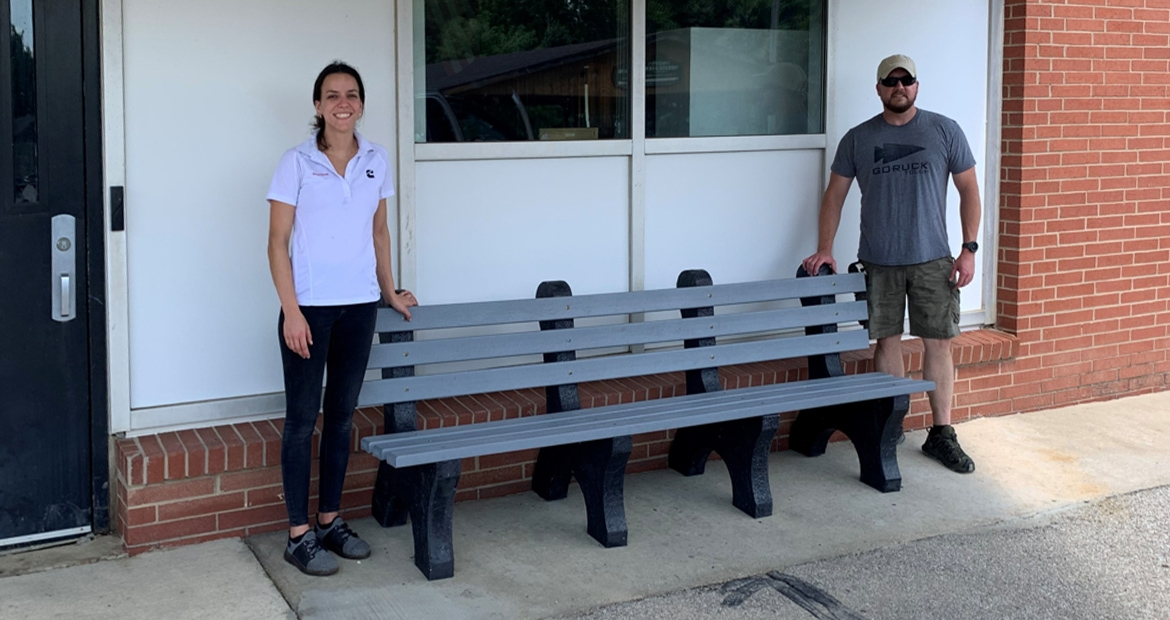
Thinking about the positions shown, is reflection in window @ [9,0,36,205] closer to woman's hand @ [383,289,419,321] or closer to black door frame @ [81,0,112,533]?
black door frame @ [81,0,112,533]

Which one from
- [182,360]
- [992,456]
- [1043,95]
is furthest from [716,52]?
[182,360]

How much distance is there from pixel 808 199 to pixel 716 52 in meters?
0.85

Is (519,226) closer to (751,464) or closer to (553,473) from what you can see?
(553,473)

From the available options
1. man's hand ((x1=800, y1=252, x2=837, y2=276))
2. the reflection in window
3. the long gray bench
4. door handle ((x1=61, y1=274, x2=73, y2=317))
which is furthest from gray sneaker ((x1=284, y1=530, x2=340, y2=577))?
man's hand ((x1=800, y1=252, x2=837, y2=276))

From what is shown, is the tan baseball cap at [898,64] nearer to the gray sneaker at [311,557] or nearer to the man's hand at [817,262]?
the man's hand at [817,262]

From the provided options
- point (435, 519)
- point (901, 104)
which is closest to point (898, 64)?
point (901, 104)

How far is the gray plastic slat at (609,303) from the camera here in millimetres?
4824

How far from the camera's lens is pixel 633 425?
4715 millimetres

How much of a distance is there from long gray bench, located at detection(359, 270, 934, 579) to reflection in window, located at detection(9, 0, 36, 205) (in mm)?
1328

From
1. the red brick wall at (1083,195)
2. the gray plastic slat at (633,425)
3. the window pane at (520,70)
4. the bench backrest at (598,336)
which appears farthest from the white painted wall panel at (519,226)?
the red brick wall at (1083,195)

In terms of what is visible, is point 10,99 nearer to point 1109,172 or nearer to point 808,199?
point 808,199

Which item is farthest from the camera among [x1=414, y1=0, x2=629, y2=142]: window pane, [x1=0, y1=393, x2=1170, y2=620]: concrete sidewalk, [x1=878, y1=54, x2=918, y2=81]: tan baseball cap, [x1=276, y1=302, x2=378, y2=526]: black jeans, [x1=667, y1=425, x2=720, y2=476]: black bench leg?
[x1=878, y1=54, x2=918, y2=81]: tan baseball cap

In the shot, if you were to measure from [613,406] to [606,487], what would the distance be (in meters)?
0.41

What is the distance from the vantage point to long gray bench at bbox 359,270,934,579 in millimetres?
4555
